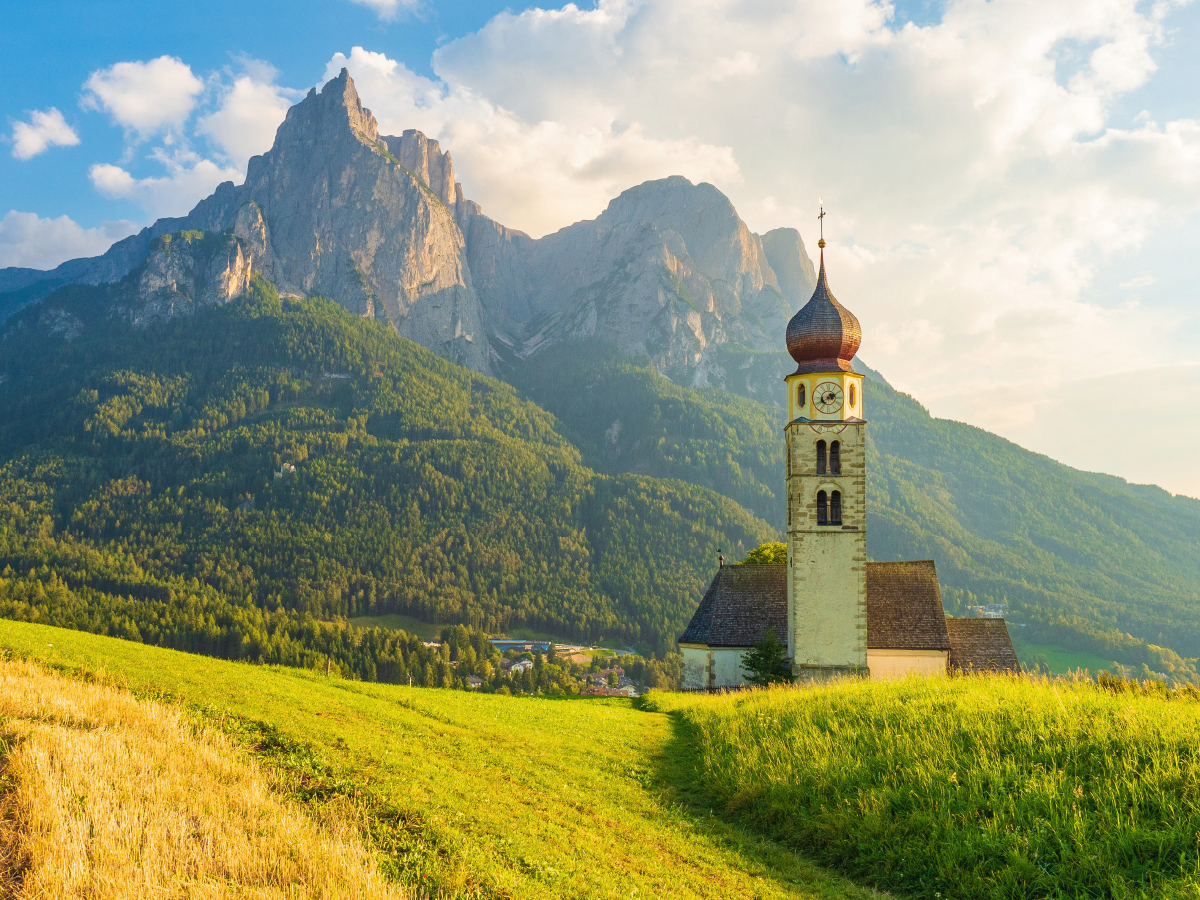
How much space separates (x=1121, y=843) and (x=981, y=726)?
14.3ft

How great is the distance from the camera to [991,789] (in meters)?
11.8

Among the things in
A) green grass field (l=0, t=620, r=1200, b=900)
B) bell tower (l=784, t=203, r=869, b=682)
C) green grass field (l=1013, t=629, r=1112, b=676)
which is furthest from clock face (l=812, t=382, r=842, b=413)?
green grass field (l=1013, t=629, r=1112, b=676)

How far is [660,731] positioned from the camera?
2584cm

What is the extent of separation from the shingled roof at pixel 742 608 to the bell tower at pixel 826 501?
2.50 metres

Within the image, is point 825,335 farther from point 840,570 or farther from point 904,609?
point 904,609

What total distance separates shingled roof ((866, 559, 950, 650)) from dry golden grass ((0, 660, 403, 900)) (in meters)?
33.4

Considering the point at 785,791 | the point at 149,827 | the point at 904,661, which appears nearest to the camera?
the point at 149,827

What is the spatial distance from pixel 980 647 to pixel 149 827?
39865mm

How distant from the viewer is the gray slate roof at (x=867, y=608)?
122 ft

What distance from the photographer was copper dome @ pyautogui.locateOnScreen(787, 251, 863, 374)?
124 ft

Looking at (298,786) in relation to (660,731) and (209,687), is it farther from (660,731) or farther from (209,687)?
(660,731)

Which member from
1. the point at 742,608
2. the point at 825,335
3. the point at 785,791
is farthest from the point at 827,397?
the point at 785,791

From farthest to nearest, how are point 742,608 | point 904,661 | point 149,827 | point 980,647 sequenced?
point 742,608 → point 980,647 → point 904,661 → point 149,827

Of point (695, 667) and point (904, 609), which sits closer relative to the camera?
point (904, 609)
